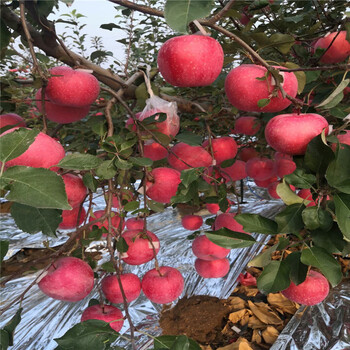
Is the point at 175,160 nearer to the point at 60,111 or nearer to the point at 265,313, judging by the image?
the point at 60,111

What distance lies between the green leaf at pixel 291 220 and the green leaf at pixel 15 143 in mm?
408

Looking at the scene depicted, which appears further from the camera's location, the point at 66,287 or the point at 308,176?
the point at 66,287

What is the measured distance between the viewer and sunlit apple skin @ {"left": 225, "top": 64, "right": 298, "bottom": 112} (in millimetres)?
646

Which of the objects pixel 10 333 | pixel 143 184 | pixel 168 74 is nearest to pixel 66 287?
pixel 10 333

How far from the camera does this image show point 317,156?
562 millimetres

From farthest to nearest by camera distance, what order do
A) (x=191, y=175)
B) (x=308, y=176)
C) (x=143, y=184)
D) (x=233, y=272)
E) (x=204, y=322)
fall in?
1. (x=233, y=272)
2. (x=204, y=322)
3. (x=143, y=184)
4. (x=191, y=175)
5. (x=308, y=176)

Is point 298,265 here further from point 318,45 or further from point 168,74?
point 318,45

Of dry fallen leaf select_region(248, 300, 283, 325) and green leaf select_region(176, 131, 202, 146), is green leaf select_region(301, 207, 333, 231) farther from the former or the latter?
dry fallen leaf select_region(248, 300, 283, 325)

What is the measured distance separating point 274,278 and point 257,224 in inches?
4.1

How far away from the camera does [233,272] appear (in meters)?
2.38

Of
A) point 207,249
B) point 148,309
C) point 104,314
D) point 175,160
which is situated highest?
point 175,160

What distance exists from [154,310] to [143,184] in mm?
1526

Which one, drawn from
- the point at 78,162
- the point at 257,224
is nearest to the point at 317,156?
the point at 257,224

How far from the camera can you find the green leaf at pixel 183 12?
1.15 ft
